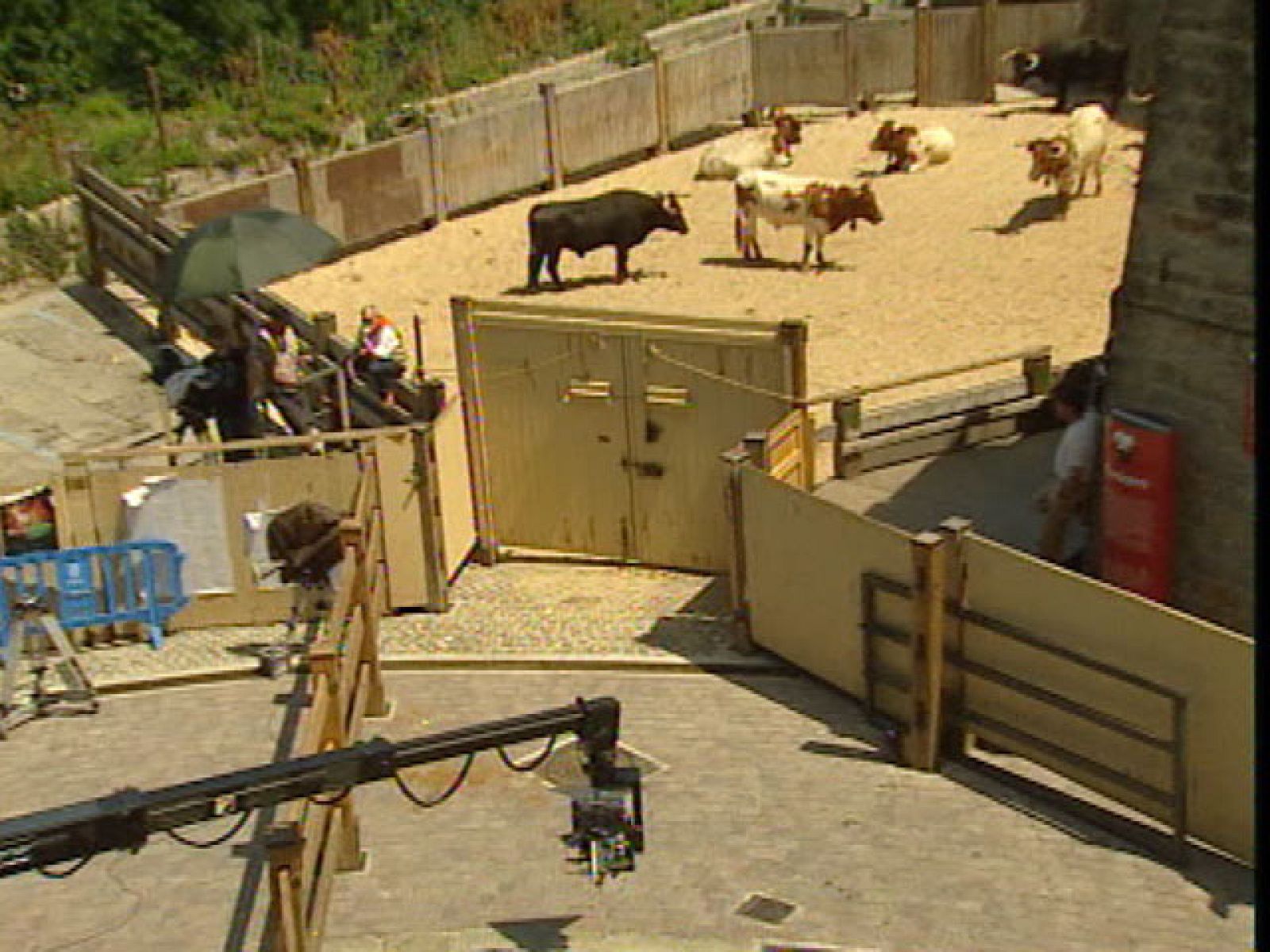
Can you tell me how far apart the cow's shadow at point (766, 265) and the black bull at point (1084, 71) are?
24.3 ft

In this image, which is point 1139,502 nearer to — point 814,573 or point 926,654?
point 926,654

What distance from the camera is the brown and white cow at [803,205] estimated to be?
2417cm

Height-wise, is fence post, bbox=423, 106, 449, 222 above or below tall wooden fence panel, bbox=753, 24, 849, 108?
below

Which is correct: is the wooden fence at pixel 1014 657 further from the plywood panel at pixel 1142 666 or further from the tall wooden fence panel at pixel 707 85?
the tall wooden fence panel at pixel 707 85

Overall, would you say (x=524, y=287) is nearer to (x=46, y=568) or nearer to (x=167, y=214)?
(x=167, y=214)

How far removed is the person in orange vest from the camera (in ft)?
54.1

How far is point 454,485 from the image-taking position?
15.7 meters

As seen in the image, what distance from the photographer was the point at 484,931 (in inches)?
420

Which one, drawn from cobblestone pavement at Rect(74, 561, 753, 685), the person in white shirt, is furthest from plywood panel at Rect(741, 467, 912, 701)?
the person in white shirt

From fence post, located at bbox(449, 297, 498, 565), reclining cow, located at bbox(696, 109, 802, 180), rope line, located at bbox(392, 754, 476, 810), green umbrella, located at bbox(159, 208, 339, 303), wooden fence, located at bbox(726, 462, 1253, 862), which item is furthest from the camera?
reclining cow, located at bbox(696, 109, 802, 180)

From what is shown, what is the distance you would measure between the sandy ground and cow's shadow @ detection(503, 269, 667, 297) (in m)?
0.04

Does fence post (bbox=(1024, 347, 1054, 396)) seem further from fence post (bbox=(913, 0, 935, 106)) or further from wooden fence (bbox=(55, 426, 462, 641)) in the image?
fence post (bbox=(913, 0, 935, 106))

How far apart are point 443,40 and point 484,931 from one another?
26005 mm

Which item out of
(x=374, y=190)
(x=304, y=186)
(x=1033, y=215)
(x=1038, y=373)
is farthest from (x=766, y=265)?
(x=1038, y=373)
